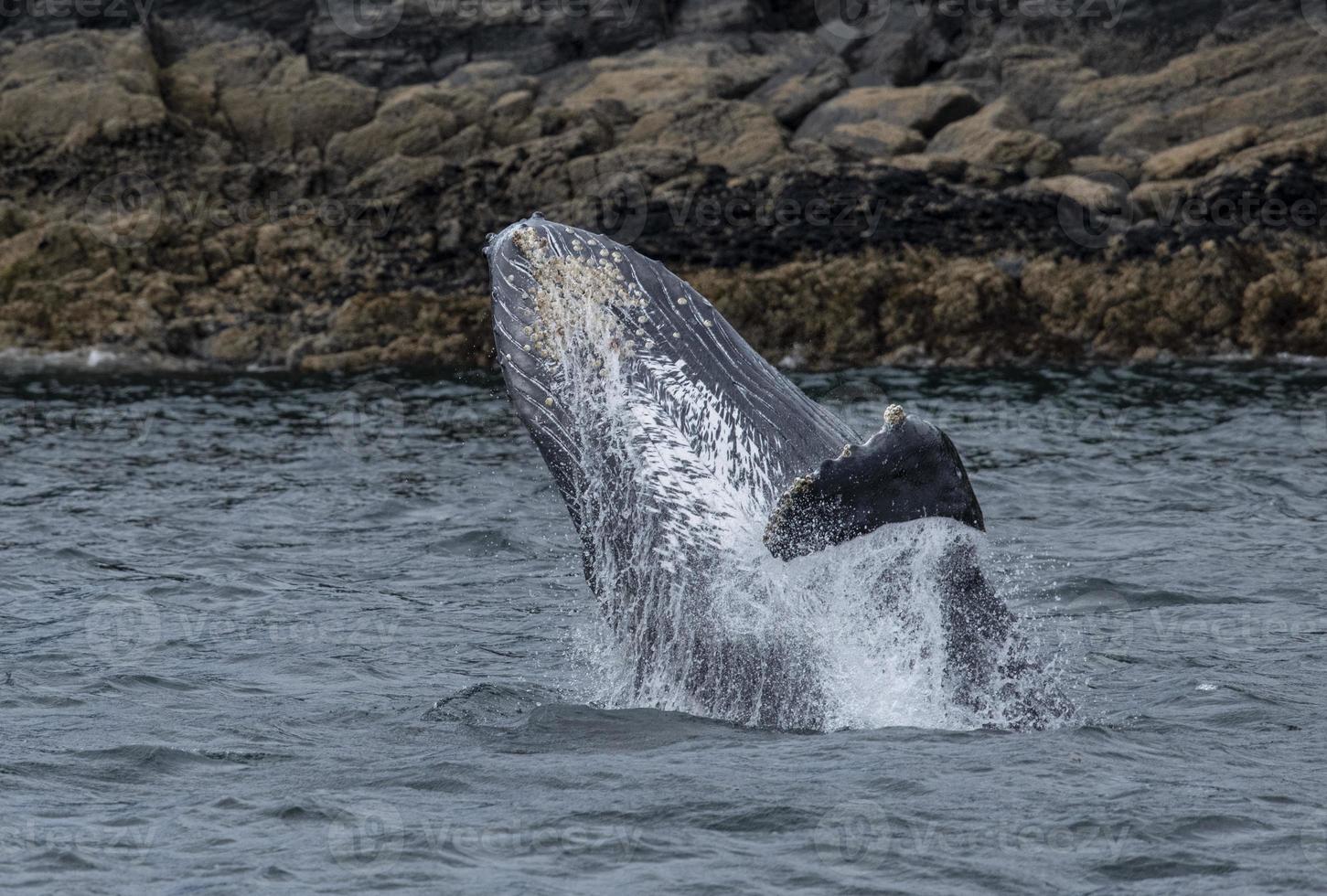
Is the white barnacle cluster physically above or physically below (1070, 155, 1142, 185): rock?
above

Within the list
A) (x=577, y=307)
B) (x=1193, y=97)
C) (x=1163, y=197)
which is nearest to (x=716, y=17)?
(x=1193, y=97)

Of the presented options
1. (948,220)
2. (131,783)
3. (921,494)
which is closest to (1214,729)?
(921,494)

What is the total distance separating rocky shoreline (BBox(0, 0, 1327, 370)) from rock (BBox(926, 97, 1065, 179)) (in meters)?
0.08

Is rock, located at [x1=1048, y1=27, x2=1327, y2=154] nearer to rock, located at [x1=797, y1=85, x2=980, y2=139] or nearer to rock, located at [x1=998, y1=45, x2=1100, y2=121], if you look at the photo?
rock, located at [x1=998, y1=45, x2=1100, y2=121]

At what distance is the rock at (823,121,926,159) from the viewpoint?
3691 centimetres

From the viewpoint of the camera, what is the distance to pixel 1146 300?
31906 millimetres

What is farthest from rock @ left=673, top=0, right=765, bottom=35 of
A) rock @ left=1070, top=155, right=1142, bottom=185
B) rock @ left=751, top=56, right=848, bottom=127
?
rock @ left=1070, top=155, right=1142, bottom=185

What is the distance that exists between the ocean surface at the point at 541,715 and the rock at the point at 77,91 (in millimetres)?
21133

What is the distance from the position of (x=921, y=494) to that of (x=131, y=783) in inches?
155

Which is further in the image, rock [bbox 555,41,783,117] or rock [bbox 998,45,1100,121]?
rock [bbox 555,41,783,117]

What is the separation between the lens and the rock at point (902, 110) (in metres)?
37.9

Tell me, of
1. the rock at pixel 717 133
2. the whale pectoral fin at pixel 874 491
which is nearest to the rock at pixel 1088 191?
the rock at pixel 717 133

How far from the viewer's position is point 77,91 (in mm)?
39594

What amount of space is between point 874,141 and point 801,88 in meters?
3.52
